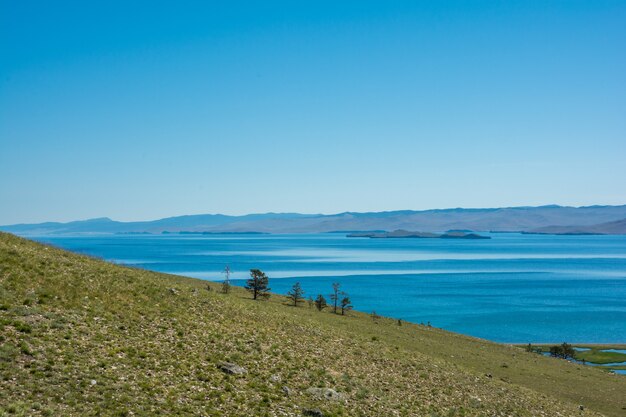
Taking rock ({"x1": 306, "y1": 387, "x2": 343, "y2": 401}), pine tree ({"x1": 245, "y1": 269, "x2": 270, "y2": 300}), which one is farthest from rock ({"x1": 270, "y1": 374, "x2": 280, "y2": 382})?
pine tree ({"x1": 245, "y1": 269, "x2": 270, "y2": 300})

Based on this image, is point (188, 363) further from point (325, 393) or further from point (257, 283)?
point (257, 283)

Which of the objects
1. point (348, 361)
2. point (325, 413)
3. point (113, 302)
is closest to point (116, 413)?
point (325, 413)

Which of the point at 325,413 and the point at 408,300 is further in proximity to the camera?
the point at 408,300

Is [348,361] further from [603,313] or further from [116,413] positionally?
[603,313]

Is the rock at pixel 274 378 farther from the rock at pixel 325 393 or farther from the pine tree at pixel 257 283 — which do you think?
the pine tree at pixel 257 283

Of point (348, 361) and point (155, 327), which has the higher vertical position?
point (155, 327)

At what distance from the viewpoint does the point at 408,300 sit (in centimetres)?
15762

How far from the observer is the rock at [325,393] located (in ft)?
82.4

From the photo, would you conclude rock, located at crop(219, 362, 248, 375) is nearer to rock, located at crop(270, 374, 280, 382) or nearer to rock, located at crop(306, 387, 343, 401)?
rock, located at crop(270, 374, 280, 382)

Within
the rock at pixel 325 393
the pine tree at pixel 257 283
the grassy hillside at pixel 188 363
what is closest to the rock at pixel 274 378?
the grassy hillside at pixel 188 363

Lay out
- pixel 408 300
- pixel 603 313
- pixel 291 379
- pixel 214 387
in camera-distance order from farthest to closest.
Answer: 1. pixel 408 300
2. pixel 603 313
3. pixel 291 379
4. pixel 214 387

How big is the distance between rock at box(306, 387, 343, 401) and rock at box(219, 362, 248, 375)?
3531mm

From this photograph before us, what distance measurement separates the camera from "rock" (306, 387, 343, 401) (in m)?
25.1

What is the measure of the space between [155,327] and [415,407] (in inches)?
603
